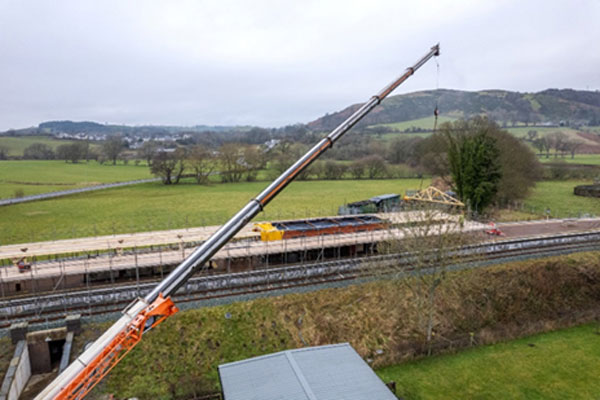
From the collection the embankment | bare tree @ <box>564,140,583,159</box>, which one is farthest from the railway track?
bare tree @ <box>564,140,583,159</box>

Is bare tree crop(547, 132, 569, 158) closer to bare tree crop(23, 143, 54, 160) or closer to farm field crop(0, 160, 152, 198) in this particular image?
farm field crop(0, 160, 152, 198)

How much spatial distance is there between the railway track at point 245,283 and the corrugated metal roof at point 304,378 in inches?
290

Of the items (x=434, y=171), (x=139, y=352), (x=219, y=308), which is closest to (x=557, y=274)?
(x=219, y=308)

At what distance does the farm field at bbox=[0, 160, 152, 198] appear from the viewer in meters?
63.4

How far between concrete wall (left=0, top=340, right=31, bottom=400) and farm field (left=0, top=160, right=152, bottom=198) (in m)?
49.1

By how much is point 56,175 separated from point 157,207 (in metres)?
42.7

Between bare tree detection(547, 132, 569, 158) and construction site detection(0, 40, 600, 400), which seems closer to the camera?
construction site detection(0, 40, 600, 400)

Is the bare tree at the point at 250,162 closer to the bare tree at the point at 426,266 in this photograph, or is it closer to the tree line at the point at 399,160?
the tree line at the point at 399,160

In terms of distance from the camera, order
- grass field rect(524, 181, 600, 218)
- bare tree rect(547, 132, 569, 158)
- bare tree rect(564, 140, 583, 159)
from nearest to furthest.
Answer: grass field rect(524, 181, 600, 218) < bare tree rect(547, 132, 569, 158) < bare tree rect(564, 140, 583, 159)

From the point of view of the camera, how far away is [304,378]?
13.4 meters

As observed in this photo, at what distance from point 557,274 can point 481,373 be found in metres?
→ 13.8

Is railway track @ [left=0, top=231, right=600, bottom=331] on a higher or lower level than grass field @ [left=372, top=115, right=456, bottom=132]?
lower

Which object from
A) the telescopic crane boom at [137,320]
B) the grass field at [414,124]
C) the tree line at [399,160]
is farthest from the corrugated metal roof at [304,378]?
the grass field at [414,124]

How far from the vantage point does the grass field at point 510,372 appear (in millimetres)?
16936
